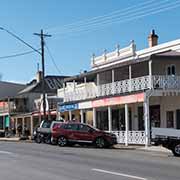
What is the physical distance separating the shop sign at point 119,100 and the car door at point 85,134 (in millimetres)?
3321

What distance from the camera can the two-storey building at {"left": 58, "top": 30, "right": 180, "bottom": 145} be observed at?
1289 inches

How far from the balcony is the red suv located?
12.3ft

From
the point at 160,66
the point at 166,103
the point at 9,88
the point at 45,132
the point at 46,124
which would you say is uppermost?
the point at 9,88

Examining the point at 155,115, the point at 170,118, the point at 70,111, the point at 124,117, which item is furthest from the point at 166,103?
the point at 70,111

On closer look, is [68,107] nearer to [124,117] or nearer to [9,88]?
[124,117]

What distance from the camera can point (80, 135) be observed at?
33.6m

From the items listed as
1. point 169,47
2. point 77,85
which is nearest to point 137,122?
point 169,47

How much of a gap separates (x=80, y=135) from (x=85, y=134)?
36 cm

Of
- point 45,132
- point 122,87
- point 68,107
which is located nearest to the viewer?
point 122,87

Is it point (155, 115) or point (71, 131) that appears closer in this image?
point (71, 131)

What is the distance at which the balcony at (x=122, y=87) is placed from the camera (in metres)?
32.6

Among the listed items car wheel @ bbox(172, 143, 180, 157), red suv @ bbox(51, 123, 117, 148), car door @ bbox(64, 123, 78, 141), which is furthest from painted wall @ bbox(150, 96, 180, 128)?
car wheel @ bbox(172, 143, 180, 157)

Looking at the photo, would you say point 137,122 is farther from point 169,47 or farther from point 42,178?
point 42,178

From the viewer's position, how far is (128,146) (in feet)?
111
